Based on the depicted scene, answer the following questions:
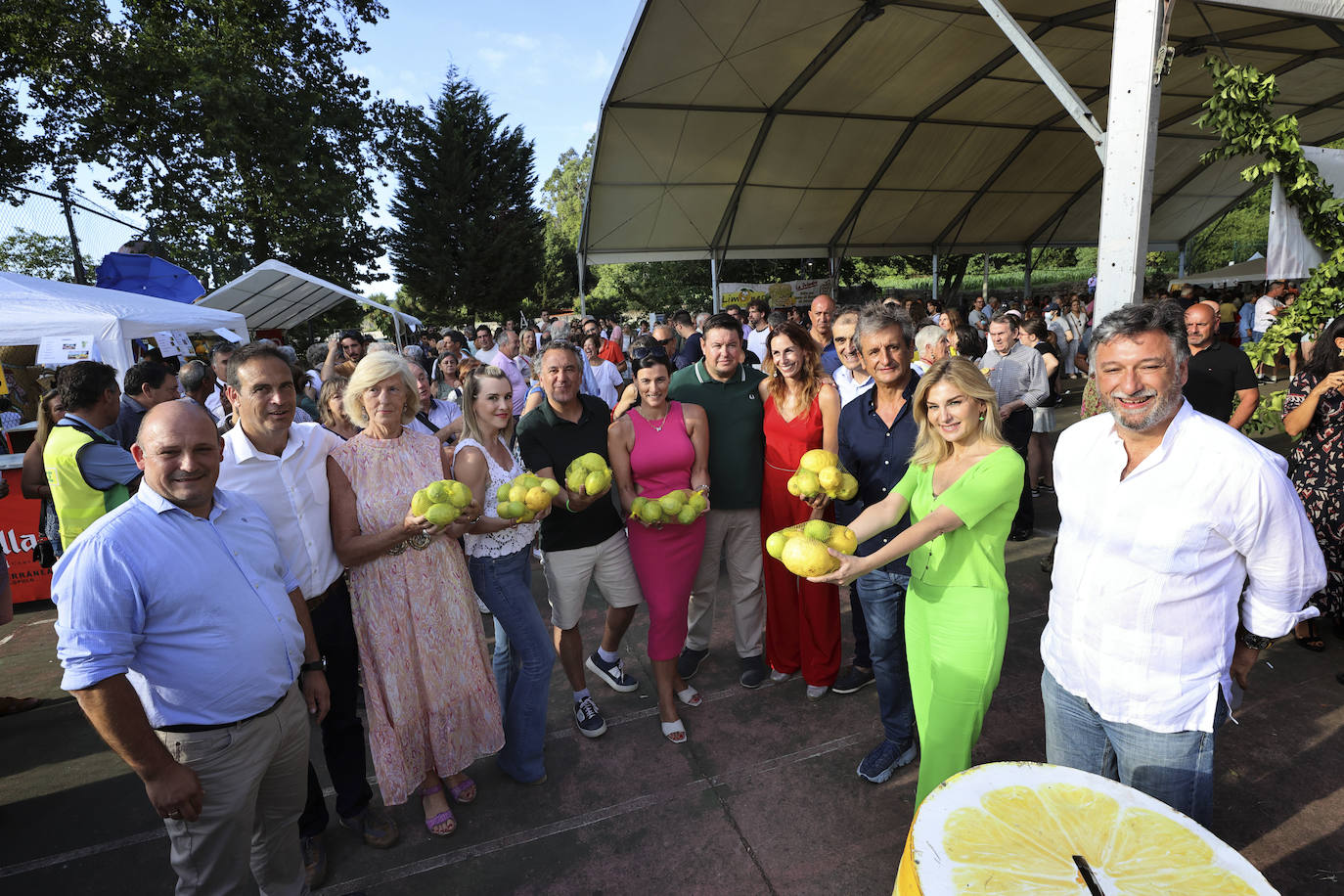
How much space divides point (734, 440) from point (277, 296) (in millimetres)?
17849

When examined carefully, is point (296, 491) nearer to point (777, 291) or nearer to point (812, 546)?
point (812, 546)

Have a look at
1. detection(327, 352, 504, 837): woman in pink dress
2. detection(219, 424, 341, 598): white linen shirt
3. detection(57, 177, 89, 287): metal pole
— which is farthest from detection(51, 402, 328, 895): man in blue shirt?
detection(57, 177, 89, 287): metal pole

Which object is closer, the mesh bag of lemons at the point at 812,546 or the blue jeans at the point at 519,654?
the mesh bag of lemons at the point at 812,546

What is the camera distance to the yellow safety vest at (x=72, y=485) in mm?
A: 3881

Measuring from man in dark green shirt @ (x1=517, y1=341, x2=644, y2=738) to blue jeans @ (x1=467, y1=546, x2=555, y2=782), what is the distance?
0.22m

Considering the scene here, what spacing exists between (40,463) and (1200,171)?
89.1 ft

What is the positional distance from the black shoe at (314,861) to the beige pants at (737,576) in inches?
90.5

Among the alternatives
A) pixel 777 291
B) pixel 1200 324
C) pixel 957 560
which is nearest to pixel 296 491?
pixel 957 560

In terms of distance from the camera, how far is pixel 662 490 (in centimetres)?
373

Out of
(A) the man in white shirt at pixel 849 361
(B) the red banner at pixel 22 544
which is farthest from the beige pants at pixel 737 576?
(B) the red banner at pixel 22 544

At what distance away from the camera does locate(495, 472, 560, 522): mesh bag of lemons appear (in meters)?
3.02

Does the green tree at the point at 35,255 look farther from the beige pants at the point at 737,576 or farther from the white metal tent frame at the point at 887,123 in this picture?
the beige pants at the point at 737,576

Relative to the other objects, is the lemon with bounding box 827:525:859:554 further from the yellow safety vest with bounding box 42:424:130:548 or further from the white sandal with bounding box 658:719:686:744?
the yellow safety vest with bounding box 42:424:130:548

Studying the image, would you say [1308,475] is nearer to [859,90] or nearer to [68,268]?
[859,90]
